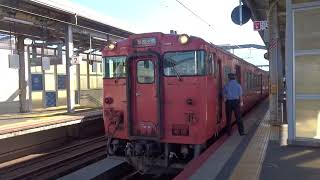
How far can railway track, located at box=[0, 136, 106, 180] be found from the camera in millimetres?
10219

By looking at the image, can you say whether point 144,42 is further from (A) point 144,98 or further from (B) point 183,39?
Answer: (A) point 144,98

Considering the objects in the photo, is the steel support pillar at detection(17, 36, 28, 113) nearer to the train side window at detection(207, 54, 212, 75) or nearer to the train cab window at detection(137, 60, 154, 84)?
the train cab window at detection(137, 60, 154, 84)

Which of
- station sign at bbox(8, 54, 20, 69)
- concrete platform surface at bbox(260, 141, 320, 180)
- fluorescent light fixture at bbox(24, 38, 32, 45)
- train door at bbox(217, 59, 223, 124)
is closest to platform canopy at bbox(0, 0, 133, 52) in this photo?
fluorescent light fixture at bbox(24, 38, 32, 45)

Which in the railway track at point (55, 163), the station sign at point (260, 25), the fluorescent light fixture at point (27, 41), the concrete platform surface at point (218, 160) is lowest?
the railway track at point (55, 163)

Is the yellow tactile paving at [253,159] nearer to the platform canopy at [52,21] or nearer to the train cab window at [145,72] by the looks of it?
the train cab window at [145,72]

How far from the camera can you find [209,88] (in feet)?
28.4

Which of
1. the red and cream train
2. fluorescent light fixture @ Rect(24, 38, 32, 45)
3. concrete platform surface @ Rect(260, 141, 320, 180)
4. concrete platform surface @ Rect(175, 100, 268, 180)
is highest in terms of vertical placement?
fluorescent light fixture @ Rect(24, 38, 32, 45)

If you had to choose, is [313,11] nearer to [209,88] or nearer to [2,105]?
[209,88]

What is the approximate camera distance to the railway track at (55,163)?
10219mm

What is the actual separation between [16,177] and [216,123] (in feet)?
15.5

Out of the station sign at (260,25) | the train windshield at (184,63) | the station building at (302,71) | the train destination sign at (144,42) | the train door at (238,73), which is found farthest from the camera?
the train door at (238,73)

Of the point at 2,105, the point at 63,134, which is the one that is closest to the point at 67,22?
the point at 63,134

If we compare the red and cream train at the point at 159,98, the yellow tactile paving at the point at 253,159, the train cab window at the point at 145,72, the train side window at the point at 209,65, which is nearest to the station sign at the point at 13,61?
the red and cream train at the point at 159,98

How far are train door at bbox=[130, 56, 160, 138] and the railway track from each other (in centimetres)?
277
